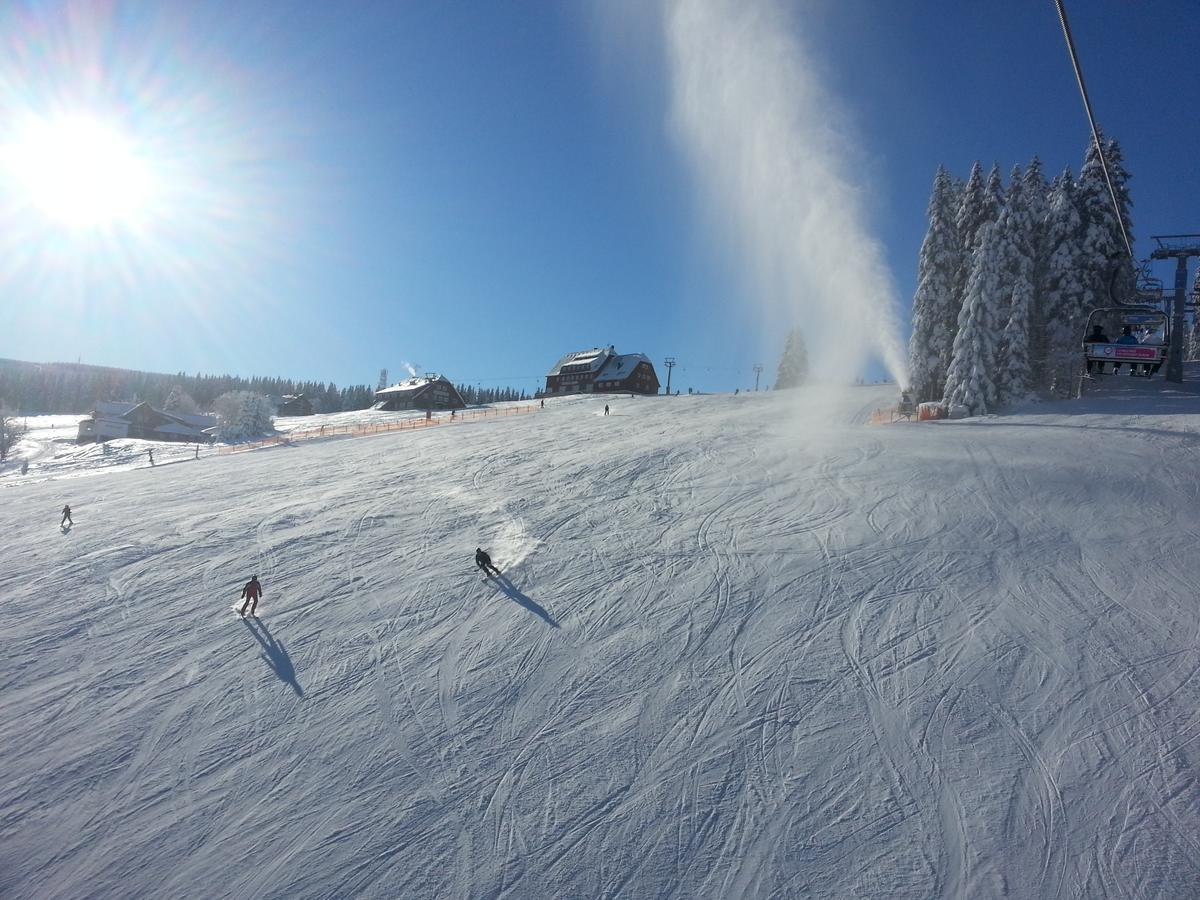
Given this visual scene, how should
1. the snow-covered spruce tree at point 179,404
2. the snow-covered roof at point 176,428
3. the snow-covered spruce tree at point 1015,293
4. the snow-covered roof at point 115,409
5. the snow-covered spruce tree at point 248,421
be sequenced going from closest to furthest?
the snow-covered spruce tree at point 1015,293, the snow-covered spruce tree at point 248,421, the snow-covered roof at point 115,409, the snow-covered roof at point 176,428, the snow-covered spruce tree at point 179,404

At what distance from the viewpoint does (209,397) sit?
440 ft

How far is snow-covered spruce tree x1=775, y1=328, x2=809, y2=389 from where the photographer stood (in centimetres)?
6888

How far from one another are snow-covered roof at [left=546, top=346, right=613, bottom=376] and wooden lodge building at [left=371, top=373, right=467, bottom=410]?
1630 cm

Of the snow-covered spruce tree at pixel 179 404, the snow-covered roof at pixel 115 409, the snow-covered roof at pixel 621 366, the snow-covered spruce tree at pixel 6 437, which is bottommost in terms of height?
the snow-covered spruce tree at pixel 6 437

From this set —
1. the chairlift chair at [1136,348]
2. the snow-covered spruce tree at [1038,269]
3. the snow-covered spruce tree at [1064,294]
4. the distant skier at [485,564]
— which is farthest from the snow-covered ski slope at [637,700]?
the snow-covered spruce tree at [1038,269]

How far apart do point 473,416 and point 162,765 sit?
43100mm

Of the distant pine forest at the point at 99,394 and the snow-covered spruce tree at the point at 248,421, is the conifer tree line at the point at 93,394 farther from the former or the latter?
the snow-covered spruce tree at the point at 248,421

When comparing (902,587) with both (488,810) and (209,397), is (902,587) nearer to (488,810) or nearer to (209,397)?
(488,810)

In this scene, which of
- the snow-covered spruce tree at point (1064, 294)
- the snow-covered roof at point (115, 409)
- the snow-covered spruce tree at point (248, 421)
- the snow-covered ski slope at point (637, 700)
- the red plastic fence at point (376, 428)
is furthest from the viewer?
the snow-covered roof at point (115, 409)

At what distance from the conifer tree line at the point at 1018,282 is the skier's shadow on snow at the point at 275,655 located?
3378 cm

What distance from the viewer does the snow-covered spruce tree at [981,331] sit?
31156 millimetres

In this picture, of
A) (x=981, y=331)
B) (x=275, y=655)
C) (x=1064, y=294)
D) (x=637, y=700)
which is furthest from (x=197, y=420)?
(x=1064, y=294)

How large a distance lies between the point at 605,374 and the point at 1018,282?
51.1 m

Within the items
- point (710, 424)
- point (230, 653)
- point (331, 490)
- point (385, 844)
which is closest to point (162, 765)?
point (230, 653)
